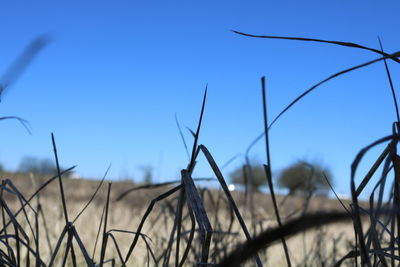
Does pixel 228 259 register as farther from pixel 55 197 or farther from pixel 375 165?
pixel 55 197

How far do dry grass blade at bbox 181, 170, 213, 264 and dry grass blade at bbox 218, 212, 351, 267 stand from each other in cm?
16

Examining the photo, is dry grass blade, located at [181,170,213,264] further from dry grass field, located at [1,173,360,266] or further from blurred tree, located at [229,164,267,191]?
blurred tree, located at [229,164,267,191]

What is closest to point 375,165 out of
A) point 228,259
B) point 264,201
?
point 228,259

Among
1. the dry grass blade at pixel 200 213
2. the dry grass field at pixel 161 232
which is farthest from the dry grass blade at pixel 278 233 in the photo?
the dry grass field at pixel 161 232

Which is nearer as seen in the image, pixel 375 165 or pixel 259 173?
pixel 375 165

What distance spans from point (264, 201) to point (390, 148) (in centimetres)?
545

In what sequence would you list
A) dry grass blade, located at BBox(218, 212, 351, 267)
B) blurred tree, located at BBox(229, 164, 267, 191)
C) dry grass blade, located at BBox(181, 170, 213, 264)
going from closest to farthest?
dry grass blade, located at BBox(218, 212, 351, 267), dry grass blade, located at BBox(181, 170, 213, 264), blurred tree, located at BBox(229, 164, 267, 191)

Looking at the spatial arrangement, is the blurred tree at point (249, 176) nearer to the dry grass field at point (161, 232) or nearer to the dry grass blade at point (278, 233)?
the dry grass field at point (161, 232)

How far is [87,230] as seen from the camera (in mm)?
2574

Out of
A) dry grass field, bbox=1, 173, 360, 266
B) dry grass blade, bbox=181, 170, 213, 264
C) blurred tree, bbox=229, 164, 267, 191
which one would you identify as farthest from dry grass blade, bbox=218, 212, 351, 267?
blurred tree, bbox=229, 164, 267, 191

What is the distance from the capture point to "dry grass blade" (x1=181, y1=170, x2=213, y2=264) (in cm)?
48

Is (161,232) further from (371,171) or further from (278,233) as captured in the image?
(278,233)

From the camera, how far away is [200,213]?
Result: 0.50 metres

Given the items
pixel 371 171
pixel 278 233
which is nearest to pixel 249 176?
pixel 371 171
